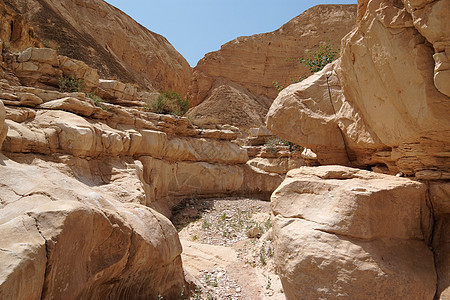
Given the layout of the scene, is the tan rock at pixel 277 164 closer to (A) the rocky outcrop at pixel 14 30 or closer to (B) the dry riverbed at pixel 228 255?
(B) the dry riverbed at pixel 228 255

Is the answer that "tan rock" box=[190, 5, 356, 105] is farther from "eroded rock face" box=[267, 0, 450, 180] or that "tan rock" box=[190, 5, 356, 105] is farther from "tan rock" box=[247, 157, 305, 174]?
"eroded rock face" box=[267, 0, 450, 180]

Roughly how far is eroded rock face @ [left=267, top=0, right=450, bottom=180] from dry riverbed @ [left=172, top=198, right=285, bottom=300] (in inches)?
114

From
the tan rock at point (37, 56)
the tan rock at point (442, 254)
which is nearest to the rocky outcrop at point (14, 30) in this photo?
the tan rock at point (37, 56)

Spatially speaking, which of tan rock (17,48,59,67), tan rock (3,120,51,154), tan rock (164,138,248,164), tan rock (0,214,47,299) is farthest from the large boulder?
tan rock (17,48,59,67)

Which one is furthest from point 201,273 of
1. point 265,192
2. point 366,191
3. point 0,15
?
point 0,15

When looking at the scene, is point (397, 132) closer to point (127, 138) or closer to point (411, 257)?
point (411, 257)

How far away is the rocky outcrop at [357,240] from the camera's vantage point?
132 inches

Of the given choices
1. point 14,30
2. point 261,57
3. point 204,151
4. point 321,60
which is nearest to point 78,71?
point 14,30

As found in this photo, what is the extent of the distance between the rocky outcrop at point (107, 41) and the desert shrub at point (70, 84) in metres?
9.95

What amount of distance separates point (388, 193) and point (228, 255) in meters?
4.17

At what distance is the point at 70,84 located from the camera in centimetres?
1353

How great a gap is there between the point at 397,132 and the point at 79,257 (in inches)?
174

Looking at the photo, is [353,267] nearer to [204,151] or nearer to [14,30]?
[204,151]

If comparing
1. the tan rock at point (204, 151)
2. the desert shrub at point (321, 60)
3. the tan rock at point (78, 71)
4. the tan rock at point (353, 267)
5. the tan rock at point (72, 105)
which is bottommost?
the tan rock at point (204, 151)
